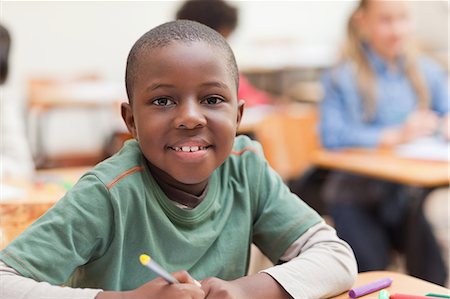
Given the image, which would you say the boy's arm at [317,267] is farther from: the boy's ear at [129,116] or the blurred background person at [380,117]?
the blurred background person at [380,117]

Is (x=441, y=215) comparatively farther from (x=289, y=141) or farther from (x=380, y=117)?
(x=289, y=141)

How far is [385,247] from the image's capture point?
2766mm

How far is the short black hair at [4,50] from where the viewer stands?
8.09 ft

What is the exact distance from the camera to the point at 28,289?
0.96 m

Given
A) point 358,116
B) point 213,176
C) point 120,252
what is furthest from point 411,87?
point 120,252

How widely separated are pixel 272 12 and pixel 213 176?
6842mm

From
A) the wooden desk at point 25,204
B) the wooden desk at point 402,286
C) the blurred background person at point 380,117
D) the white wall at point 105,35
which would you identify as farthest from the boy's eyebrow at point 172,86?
the white wall at point 105,35

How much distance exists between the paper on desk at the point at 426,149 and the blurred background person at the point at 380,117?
0.12 ft

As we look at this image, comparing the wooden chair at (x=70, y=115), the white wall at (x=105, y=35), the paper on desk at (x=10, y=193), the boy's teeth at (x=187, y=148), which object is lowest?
the wooden chair at (x=70, y=115)

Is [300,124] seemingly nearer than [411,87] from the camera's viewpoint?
No

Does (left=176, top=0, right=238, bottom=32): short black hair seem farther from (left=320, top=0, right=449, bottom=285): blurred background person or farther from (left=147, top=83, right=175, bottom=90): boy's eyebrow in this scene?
(left=147, top=83, right=175, bottom=90): boy's eyebrow

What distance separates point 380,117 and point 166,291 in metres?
2.22

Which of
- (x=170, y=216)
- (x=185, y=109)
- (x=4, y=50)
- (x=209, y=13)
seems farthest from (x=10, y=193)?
(x=209, y=13)

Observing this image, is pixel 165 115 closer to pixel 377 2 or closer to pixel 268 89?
pixel 377 2
